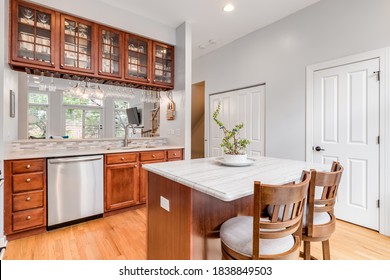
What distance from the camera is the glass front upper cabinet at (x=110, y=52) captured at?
291 centimetres

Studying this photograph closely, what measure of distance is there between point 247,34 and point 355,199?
3120mm

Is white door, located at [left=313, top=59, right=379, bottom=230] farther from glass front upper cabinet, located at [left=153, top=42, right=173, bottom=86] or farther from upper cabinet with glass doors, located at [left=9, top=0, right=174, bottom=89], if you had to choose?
upper cabinet with glass doors, located at [left=9, top=0, right=174, bottom=89]

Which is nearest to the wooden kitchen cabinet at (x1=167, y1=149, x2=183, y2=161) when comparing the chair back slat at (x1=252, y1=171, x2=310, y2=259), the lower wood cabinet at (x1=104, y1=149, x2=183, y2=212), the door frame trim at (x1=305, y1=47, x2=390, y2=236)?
the lower wood cabinet at (x1=104, y1=149, x2=183, y2=212)

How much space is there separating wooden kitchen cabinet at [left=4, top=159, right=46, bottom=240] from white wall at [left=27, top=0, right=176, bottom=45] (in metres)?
1.91

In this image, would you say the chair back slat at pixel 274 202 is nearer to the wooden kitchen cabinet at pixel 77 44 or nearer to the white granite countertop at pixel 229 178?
the white granite countertop at pixel 229 178

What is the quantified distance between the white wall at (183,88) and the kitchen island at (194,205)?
1.98 metres

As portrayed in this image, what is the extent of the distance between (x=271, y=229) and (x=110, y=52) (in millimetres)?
3065

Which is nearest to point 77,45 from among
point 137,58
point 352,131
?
point 137,58

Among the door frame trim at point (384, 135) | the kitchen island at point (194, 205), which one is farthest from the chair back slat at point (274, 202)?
the door frame trim at point (384, 135)

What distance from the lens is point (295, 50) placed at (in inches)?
123

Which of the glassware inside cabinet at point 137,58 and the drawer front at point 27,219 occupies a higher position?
the glassware inside cabinet at point 137,58

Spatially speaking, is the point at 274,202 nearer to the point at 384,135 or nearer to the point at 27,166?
the point at 384,135
